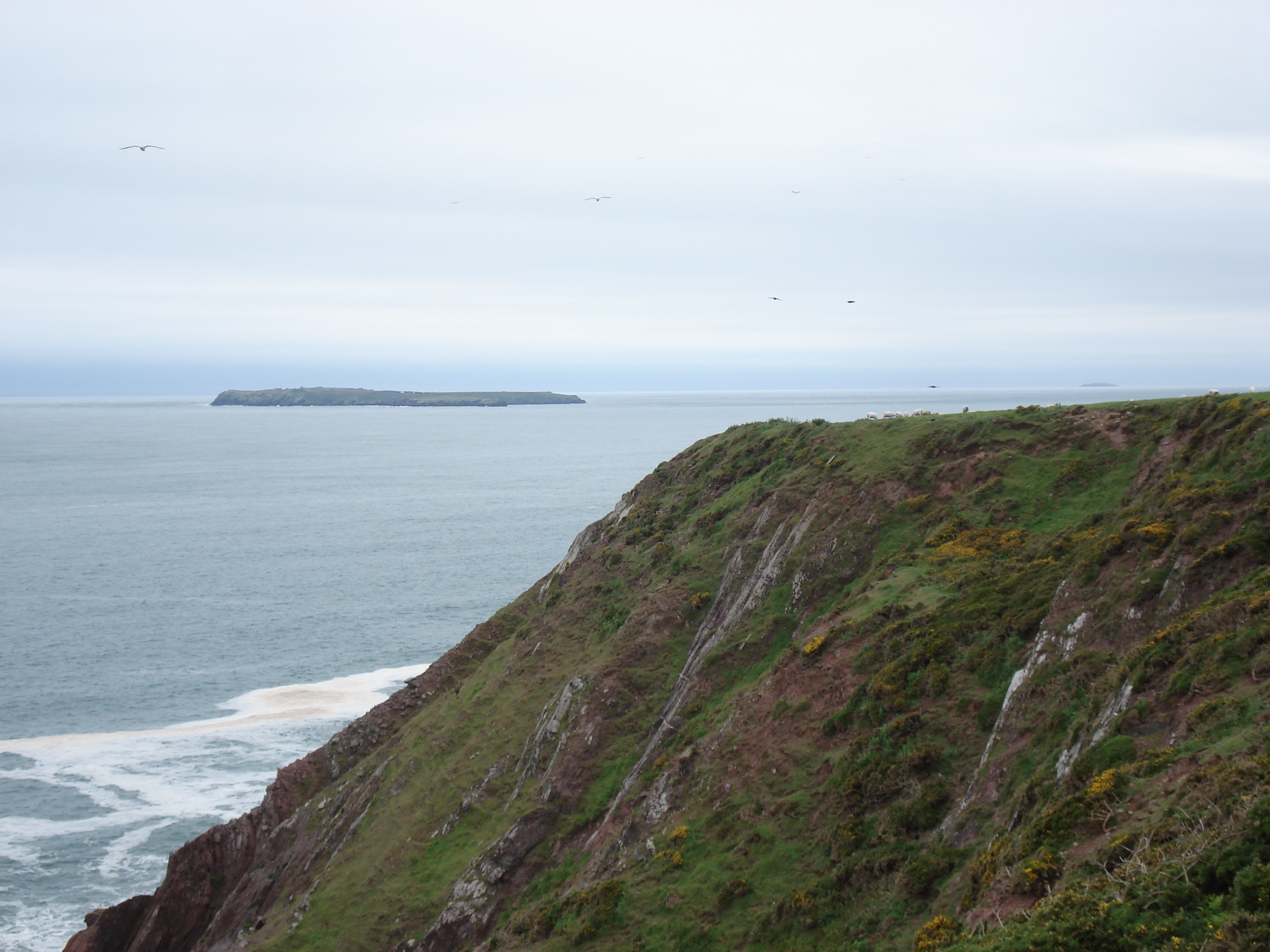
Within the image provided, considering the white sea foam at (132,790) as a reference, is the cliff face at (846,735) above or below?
above

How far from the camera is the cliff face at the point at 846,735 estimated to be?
15586 mm

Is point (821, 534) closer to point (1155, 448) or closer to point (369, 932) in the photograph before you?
point (1155, 448)

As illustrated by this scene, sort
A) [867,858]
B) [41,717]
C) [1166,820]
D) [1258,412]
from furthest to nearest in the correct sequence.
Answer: [41,717] < [1258,412] < [867,858] < [1166,820]

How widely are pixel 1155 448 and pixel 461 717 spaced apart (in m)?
32.2

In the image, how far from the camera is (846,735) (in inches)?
1033

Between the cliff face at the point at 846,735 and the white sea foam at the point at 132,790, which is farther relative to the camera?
the white sea foam at the point at 132,790

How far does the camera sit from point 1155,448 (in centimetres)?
3416

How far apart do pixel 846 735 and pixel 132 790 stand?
4849cm

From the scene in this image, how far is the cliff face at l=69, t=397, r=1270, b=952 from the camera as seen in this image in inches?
614

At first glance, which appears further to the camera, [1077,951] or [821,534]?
[821,534]

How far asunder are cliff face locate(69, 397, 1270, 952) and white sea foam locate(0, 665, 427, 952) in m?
8.20

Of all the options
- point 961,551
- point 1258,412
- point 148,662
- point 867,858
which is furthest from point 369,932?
point 148,662

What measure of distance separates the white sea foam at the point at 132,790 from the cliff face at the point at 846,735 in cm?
820

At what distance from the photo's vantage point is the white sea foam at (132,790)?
44312mm
